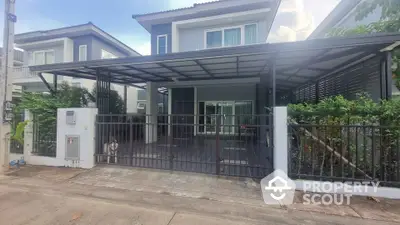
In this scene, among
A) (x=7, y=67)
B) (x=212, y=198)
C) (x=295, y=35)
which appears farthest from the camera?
(x=295, y=35)

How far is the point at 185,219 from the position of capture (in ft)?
11.1

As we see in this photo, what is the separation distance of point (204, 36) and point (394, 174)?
10107mm

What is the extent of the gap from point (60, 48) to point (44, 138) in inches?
407

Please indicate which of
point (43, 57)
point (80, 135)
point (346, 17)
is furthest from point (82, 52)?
point (346, 17)

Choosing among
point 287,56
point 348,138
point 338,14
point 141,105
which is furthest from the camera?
point 141,105

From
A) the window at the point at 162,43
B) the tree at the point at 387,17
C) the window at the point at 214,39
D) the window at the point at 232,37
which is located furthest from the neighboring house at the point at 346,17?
the window at the point at 162,43

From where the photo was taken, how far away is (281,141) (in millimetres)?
4680

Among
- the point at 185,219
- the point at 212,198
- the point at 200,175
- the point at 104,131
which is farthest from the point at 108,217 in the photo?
the point at 104,131

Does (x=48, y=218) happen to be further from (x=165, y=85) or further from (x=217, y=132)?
(x=165, y=85)

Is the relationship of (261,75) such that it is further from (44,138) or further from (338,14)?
(44,138)

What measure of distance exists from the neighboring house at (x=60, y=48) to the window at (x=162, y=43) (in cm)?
452

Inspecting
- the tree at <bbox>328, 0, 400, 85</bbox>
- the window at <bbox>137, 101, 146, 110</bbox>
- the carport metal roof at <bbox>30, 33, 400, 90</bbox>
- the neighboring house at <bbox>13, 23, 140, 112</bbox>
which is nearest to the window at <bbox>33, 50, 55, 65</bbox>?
the neighboring house at <bbox>13, 23, 140, 112</bbox>

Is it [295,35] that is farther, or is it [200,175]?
[295,35]

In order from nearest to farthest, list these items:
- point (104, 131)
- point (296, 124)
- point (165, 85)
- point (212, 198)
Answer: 1. point (212, 198)
2. point (296, 124)
3. point (104, 131)
4. point (165, 85)
